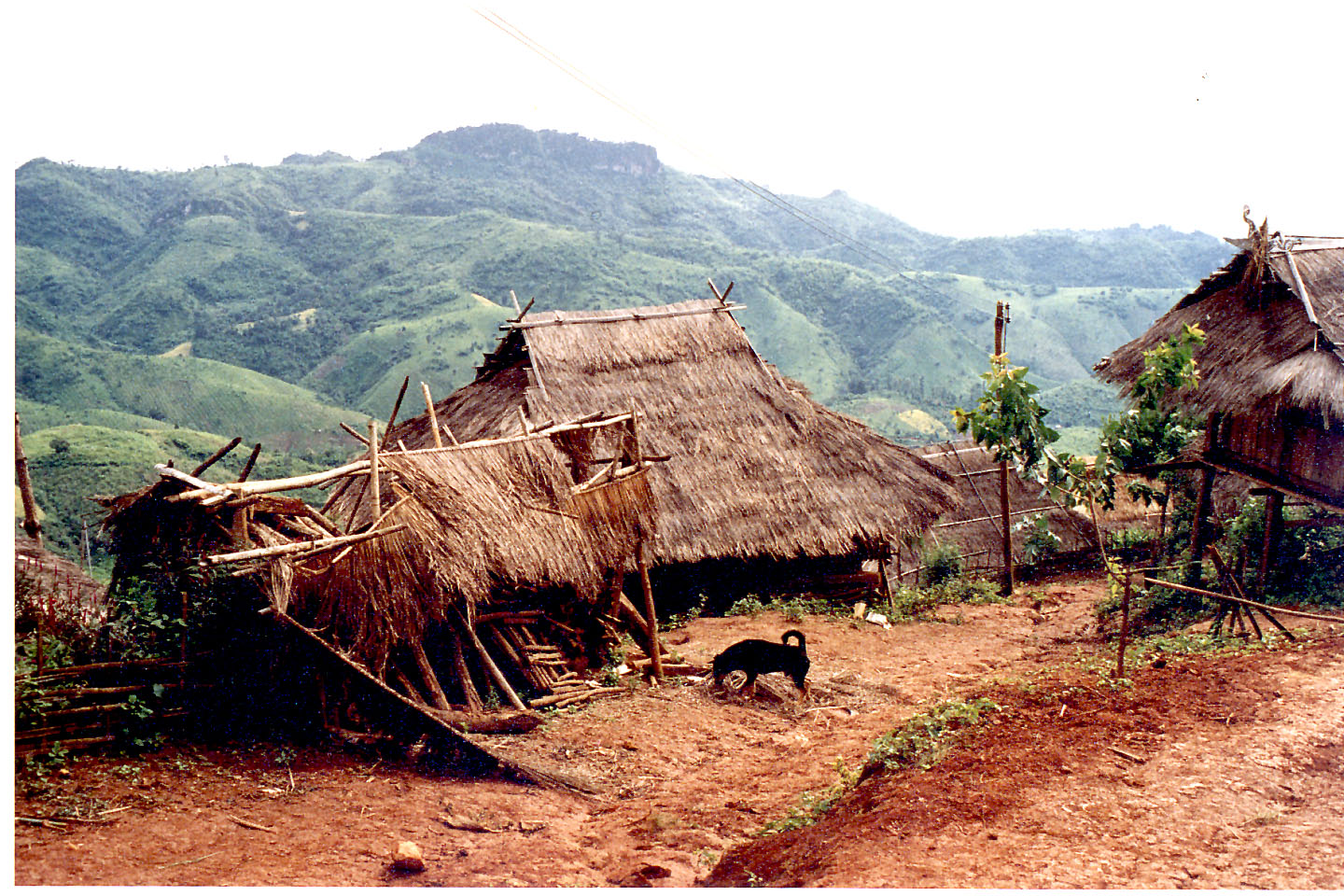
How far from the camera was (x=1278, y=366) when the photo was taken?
9.16 meters

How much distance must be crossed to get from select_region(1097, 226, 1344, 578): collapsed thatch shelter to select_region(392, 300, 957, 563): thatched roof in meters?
4.16

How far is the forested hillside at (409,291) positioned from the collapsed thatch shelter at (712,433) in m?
16.5

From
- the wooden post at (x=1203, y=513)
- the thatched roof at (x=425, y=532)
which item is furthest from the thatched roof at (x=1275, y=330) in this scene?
the thatched roof at (x=425, y=532)

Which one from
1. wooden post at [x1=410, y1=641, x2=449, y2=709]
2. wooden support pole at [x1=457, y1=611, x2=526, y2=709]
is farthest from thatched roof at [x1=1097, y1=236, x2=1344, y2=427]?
wooden post at [x1=410, y1=641, x2=449, y2=709]

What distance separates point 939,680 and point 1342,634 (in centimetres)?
310

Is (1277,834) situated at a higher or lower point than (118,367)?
lower

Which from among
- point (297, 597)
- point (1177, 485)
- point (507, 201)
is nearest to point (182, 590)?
point (297, 597)

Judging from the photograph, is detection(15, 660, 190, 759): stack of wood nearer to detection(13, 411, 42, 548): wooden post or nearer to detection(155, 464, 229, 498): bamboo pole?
detection(13, 411, 42, 548): wooden post

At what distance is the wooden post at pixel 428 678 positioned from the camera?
667cm

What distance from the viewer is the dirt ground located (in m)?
4.36

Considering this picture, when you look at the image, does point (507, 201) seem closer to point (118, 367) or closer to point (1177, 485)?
point (118, 367)

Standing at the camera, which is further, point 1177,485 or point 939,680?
point 1177,485

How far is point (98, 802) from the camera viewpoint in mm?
5078

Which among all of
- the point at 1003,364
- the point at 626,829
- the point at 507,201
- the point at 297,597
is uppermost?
the point at 507,201
